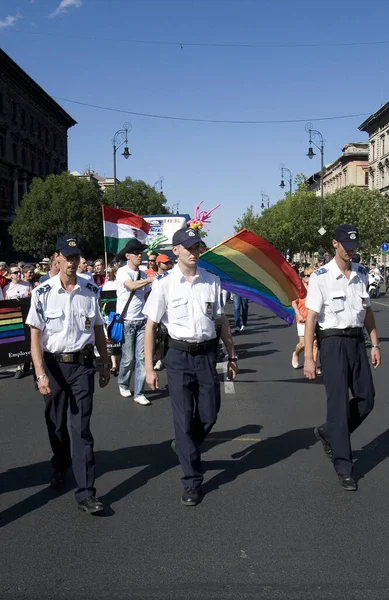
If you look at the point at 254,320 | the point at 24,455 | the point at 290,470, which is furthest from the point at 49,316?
the point at 254,320

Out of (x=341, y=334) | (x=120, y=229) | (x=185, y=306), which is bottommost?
(x=341, y=334)

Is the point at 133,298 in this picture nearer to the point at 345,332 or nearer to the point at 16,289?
the point at 345,332

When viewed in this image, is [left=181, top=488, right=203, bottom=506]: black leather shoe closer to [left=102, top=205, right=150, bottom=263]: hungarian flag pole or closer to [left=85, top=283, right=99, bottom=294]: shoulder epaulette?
[left=85, top=283, right=99, bottom=294]: shoulder epaulette

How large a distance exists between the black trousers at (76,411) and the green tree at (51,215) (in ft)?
144

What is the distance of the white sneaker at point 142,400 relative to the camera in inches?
319

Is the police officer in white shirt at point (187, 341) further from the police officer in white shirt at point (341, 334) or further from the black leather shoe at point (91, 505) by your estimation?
the police officer in white shirt at point (341, 334)

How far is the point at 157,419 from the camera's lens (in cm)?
733

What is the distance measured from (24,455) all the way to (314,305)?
113 inches

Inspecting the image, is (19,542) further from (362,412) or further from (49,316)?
(362,412)

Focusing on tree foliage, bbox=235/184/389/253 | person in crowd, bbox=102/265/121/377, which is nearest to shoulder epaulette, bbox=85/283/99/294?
person in crowd, bbox=102/265/121/377

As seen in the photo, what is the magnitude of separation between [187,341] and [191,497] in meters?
1.10

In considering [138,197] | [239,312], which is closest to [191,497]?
[239,312]

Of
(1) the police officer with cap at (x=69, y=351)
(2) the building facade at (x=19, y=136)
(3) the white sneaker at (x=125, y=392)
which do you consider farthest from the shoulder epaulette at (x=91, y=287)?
(2) the building facade at (x=19, y=136)

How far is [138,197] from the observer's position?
240 feet
